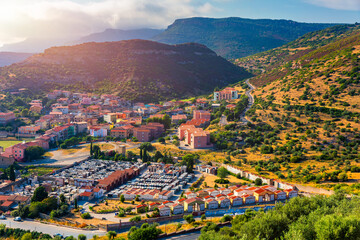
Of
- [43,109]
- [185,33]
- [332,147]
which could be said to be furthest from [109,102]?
[185,33]

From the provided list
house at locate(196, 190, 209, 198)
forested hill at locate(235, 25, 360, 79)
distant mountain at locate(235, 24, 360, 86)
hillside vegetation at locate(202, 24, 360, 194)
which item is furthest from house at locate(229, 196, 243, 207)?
forested hill at locate(235, 25, 360, 79)

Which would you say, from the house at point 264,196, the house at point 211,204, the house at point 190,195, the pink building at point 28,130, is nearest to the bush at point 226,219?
the house at point 211,204

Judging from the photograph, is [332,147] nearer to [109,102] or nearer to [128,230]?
[128,230]

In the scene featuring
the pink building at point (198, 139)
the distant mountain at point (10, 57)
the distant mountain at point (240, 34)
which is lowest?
the pink building at point (198, 139)

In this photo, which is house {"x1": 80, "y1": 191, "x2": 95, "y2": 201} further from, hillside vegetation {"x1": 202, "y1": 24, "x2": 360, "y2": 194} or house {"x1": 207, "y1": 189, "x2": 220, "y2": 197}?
hillside vegetation {"x1": 202, "y1": 24, "x2": 360, "y2": 194}

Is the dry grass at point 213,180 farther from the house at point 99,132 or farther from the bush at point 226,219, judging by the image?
the house at point 99,132

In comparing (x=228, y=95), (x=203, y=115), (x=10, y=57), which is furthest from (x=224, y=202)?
(x=10, y=57)

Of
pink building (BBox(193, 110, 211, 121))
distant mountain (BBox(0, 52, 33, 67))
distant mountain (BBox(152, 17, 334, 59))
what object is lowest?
pink building (BBox(193, 110, 211, 121))
